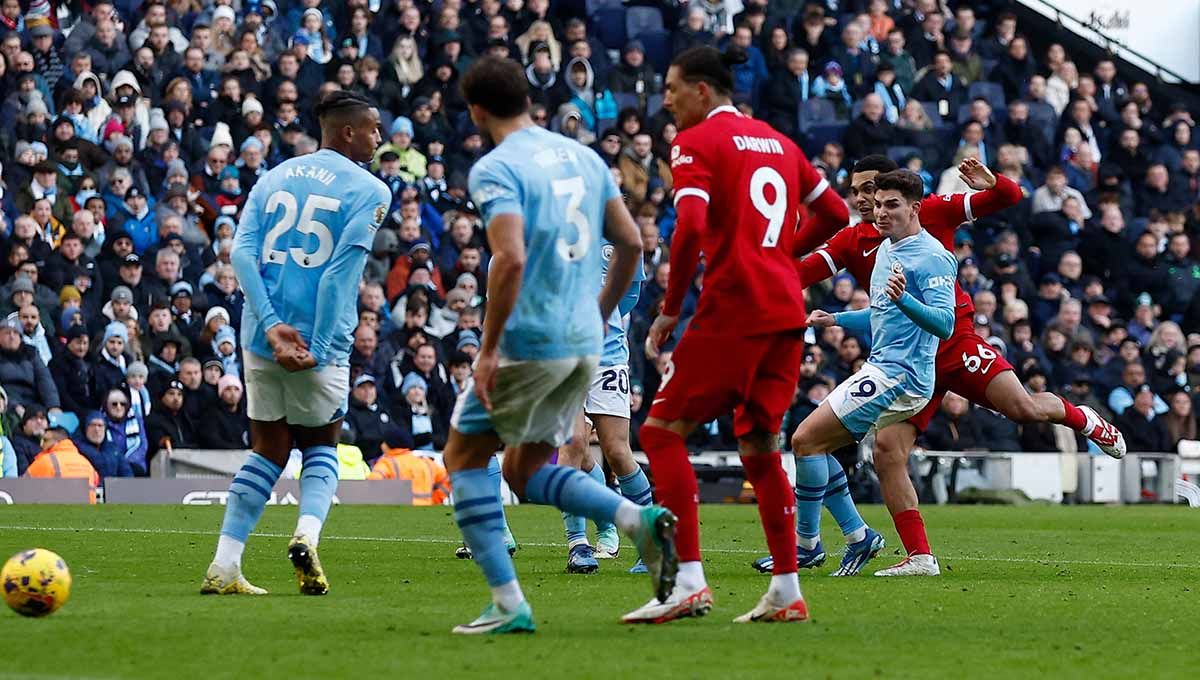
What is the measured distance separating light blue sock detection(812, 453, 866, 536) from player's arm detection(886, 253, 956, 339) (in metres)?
1.08

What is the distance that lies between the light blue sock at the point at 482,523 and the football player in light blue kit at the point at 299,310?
167cm

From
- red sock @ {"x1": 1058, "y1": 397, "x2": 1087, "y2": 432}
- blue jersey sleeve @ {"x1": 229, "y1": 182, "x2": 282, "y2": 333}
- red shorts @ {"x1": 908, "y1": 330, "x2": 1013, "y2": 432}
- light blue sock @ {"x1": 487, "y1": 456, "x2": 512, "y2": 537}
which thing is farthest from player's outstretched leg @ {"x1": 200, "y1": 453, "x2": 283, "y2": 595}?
red sock @ {"x1": 1058, "y1": 397, "x2": 1087, "y2": 432}

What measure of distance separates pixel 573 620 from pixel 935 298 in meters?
3.61

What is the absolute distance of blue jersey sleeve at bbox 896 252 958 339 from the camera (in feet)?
34.1

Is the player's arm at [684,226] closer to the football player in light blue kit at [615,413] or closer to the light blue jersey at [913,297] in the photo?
the light blue jersey at [913,297]

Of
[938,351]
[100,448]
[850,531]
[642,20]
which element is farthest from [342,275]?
[642,20]

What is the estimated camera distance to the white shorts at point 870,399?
10938 mm

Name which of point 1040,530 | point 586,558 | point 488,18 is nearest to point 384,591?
point 586,558

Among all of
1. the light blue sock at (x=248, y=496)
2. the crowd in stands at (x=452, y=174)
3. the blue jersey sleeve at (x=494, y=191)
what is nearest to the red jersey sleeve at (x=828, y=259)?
the light blue sock at (x=248, y=496)

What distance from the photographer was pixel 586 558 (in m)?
11.0

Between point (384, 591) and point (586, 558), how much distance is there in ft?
6.36

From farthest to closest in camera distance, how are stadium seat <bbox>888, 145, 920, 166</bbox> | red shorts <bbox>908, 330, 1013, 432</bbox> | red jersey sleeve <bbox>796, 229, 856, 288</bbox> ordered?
1. stadium seat <bbox>888, 145, 920, 166</bbox>
2. red shorts <bbox>908, 330, 1013, 432</bbox>
3. red jersey sleeve <bbox>796, 229, 856, 288</bbox>

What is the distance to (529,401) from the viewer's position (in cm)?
723

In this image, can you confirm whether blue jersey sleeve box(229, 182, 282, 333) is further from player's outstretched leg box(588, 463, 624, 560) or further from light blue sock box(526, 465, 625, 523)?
player's outstretched leg box(588, 463, 624, 560)
